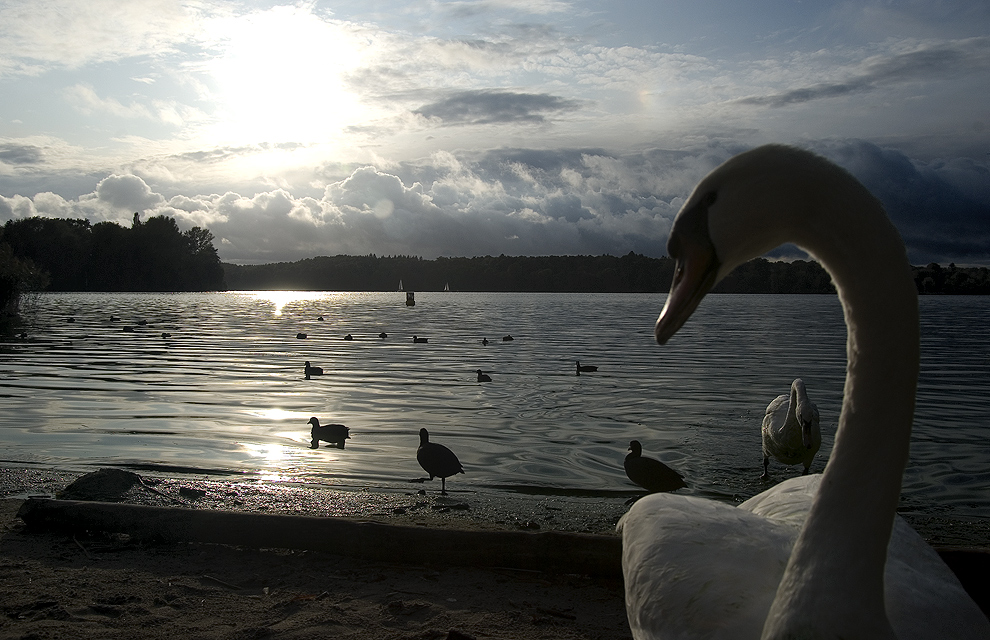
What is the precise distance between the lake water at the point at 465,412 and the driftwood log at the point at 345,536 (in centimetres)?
296

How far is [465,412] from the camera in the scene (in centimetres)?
1345

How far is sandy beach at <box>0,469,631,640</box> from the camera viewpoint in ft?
13.6

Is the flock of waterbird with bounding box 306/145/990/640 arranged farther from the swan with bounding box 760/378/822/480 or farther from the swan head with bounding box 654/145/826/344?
the swan with bounding box 760/378/822/480

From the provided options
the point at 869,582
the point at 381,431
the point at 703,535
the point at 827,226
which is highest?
the point at 827,226

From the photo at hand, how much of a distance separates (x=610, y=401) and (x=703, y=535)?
38.6 feet

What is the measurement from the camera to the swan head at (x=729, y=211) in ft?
6.84

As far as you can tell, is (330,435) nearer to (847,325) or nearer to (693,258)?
(693,258)

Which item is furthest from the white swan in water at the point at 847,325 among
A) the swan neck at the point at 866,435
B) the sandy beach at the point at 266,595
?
the sandy beach at the point at 266,595

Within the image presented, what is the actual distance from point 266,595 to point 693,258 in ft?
12.4

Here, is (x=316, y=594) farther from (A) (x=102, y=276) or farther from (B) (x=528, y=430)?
(A) (x=102, y=276)

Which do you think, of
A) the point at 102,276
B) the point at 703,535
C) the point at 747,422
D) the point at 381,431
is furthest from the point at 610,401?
the point at 102,276

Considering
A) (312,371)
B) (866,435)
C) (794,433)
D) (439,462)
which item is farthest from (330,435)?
(866,435)

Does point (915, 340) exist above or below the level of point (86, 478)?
above

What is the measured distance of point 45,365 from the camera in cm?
1931
